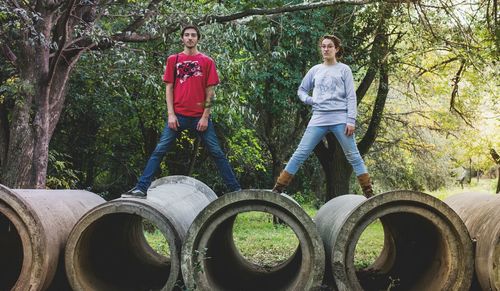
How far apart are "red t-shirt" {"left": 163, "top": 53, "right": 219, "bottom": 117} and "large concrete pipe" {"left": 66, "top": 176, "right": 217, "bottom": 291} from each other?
1253 mm

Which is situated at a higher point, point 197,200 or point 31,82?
point 31,82

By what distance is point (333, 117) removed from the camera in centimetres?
828

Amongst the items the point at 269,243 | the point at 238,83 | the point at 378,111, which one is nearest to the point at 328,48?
the point at 238,83

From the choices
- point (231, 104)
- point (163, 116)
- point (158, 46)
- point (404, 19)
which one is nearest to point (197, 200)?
point (231, 104)

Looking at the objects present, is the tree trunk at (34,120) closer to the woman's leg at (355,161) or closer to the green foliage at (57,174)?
the green foliage at (57,174)

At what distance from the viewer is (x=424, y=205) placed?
24.7 ft

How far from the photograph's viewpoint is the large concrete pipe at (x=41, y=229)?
734 centimetres

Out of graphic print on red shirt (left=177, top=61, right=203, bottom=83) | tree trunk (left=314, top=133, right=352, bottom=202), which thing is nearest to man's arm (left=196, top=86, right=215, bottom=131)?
graphic print on red shirt (left=177, top=61, right=203, bottom=83)

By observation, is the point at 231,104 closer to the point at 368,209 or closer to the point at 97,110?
the point at 368,209

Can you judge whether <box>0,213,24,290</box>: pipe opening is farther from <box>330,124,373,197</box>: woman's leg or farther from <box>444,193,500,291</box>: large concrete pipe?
<box>444,193,500,291</box>: large concrete pipe

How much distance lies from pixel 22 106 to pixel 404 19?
9.45 metres

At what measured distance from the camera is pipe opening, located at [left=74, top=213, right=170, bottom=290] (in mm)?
8344

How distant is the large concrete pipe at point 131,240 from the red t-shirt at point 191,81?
125 cm

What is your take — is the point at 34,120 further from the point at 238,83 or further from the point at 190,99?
the point at 190,99
